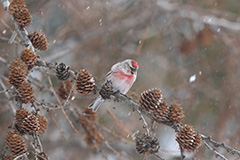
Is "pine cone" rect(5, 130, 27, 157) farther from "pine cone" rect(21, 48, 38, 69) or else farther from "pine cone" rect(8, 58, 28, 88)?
"pine cone" rect(21, 48, 38, 69)

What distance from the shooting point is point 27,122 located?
1.88m

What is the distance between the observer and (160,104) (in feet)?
6.86

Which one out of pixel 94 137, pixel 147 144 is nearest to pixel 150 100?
pixel 147 144

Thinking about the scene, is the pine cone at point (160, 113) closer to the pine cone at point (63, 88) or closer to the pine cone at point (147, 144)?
the pine cone at point (147, 144)

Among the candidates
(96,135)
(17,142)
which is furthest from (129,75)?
(17,142)

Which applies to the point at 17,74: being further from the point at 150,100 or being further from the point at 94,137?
the point at 94,137

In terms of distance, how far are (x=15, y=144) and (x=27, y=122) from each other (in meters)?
0.15

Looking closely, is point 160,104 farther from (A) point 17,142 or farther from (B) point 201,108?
(B) point 201,108

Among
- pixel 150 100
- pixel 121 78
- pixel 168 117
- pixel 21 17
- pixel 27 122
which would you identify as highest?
pixel 21 17

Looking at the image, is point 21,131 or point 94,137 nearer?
point 21,131

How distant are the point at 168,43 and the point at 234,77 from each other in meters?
1.28

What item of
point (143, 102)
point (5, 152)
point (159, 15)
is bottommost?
point (159, 15)

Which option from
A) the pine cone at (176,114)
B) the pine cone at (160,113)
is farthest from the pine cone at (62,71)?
the pine cone at (176,114)

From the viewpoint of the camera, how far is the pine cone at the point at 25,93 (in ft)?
6.42
